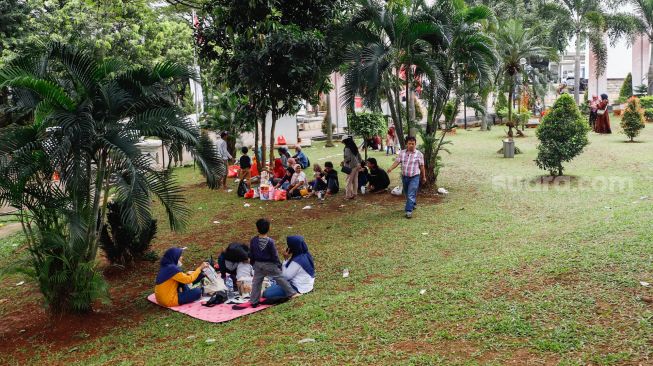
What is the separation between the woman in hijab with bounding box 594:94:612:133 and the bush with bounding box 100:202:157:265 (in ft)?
58.5

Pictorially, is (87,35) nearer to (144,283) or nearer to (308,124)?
(144,283)

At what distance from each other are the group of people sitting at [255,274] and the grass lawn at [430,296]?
0.22 meters

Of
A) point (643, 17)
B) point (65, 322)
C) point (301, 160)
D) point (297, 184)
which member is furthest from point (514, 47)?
point (65, 322)

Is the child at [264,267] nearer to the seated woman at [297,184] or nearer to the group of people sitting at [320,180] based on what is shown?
the group of people sitting at [320,180]

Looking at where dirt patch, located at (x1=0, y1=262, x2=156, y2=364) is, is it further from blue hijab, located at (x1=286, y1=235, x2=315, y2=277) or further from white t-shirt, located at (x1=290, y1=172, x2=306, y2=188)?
white t-shirt, located at (x1=290, y1=172, x2=306, y2=188)

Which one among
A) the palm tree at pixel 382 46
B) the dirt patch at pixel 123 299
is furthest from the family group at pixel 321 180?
the palm tree at pixel 382 46

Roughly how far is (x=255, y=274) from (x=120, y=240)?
295cm

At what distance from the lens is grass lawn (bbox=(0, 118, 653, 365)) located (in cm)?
541

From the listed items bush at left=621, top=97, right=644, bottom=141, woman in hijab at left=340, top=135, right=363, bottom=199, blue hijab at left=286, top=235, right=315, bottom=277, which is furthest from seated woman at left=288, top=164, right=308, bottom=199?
bush at left=621, top=97, right=644, bottom=141

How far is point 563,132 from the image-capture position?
43.9 feet

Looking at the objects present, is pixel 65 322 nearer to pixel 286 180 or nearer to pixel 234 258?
pixel 234 258

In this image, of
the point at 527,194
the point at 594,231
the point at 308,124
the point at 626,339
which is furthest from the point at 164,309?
the point at 308,124

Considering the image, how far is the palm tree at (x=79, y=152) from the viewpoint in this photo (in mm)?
6648

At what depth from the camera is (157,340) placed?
667 cm
